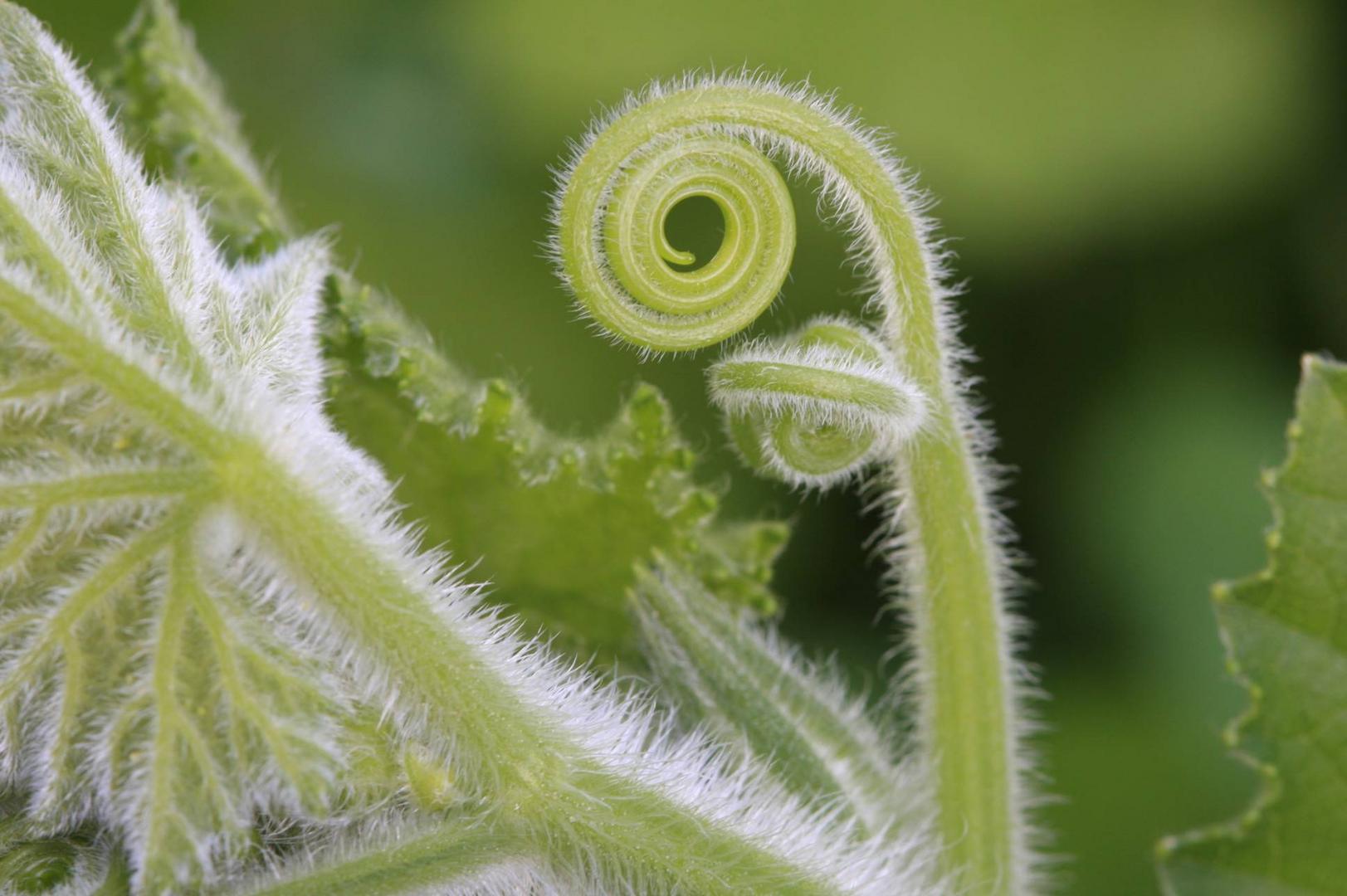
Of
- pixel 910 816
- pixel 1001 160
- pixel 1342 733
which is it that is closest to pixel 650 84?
pixel 910 816

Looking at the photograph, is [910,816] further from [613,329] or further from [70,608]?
[70,608]

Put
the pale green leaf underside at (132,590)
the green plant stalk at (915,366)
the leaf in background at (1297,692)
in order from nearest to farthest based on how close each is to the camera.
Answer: the pale green leaf underside at (132,590) < the green plant stalk at (915,366) < the leaf in background at (1297,692)

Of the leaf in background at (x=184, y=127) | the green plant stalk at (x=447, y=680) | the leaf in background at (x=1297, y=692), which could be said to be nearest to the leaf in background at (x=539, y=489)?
the leaf in background at (x=184, y=127)

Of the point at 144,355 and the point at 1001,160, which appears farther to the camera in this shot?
the point at 1001,160

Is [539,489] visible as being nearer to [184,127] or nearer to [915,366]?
[915,366]

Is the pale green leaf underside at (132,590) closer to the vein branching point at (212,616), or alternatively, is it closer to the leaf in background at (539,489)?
the vein branching point at (212,616)

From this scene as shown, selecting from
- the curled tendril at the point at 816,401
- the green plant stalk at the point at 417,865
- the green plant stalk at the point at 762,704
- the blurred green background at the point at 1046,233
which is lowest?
the green plant stalk at the point at 417,865
